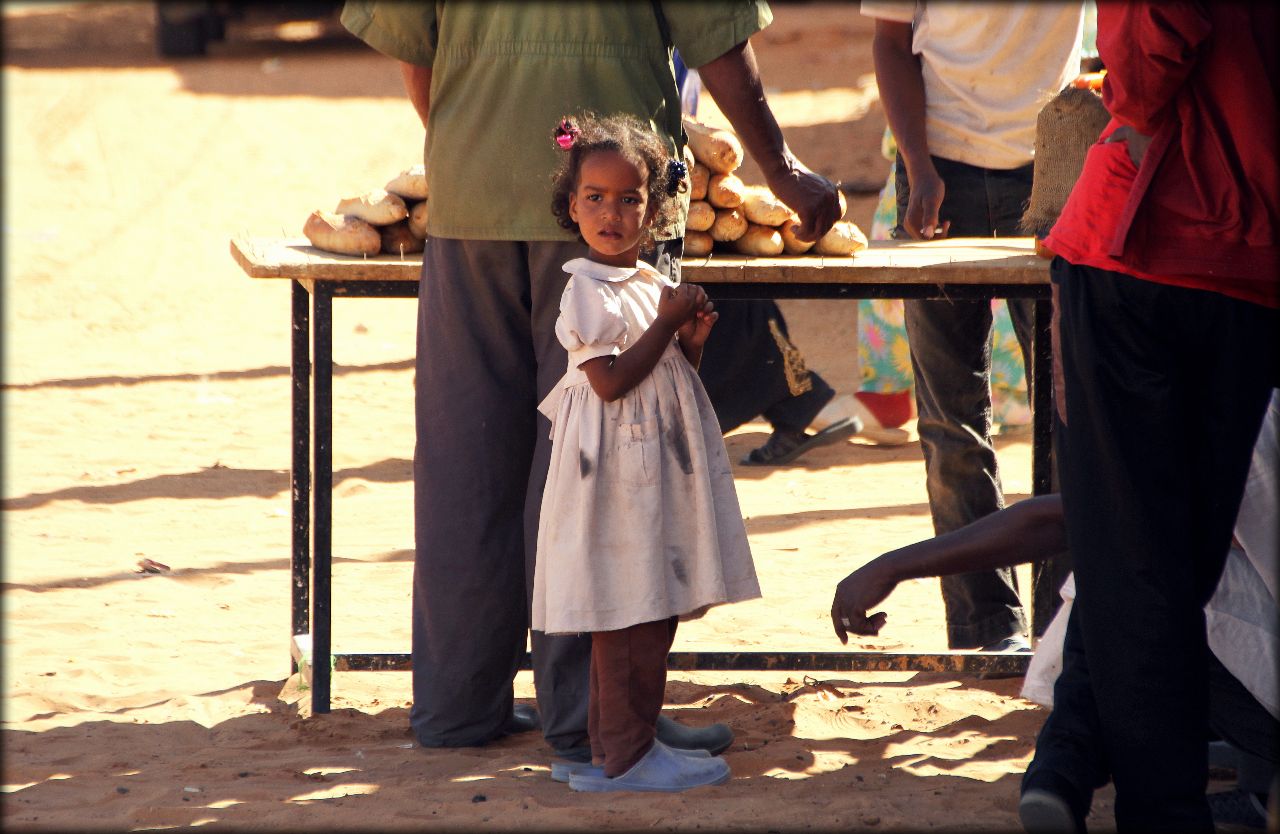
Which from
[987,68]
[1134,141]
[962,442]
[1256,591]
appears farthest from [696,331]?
[987,68]

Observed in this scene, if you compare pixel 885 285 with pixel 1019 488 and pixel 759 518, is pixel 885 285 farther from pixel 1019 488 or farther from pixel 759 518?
pixel 1019 488

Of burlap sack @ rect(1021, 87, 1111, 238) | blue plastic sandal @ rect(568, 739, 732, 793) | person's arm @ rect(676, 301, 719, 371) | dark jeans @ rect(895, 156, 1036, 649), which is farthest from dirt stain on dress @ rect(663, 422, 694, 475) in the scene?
dark jeans @ rect(895, 156, 1036, 649)

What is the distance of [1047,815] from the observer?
253 cm

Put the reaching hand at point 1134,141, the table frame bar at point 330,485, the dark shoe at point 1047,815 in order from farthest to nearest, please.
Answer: the table frame bar at point 330,485
the dark shoe at point 1047,815
the reaching hand at point 1134,141

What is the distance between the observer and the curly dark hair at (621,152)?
2.85m

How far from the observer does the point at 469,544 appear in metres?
3.28

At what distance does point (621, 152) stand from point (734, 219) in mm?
744

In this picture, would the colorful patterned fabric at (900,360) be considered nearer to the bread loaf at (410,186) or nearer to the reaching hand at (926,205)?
the reaching hand at (926,205)

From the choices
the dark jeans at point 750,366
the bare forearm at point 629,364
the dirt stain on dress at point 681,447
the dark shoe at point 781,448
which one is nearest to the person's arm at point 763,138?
the bare forearm at point 629,364

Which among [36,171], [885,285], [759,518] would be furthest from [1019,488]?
[36,171]

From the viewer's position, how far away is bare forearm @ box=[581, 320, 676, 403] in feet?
9.23

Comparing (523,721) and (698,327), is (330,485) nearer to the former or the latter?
(523,721)

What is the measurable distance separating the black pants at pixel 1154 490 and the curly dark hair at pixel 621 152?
0.80 m

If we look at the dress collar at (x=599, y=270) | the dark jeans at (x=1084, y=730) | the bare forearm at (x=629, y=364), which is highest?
the dress collar at (x=599, y=270)
